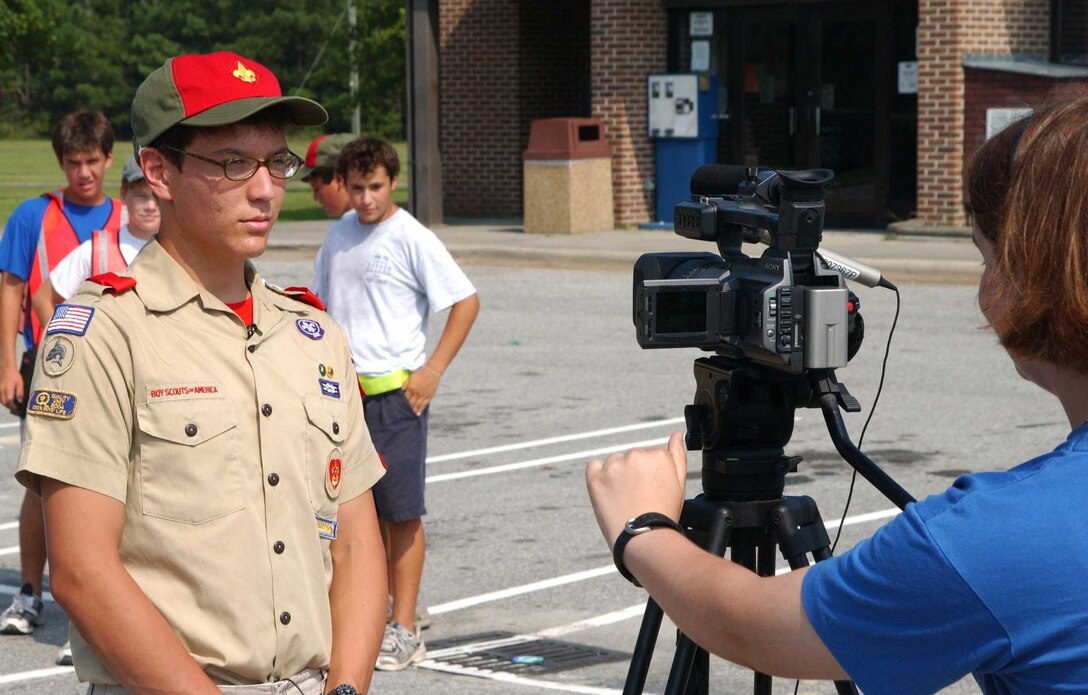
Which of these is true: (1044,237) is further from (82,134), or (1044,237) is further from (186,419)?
(82,134)

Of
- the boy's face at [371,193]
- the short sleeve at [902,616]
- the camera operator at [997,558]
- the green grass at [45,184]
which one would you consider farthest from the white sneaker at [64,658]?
the green grass at [45,184]

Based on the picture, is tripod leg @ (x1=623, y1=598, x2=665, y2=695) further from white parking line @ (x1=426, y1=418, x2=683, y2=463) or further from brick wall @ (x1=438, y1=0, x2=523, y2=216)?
brick wall @ (x1=438, y1=0, x2=523, y2=216)

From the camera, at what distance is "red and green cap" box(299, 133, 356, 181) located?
20.9 ft

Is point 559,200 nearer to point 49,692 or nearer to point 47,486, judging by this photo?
point 49,692

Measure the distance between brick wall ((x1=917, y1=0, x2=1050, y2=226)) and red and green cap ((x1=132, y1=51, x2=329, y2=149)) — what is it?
711 inches

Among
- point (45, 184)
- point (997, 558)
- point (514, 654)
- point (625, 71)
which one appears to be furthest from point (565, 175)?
point (45, 184)

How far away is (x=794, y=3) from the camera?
70.6ft

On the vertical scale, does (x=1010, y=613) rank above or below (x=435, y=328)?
above

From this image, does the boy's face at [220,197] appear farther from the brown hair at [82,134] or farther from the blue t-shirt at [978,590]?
the brown hair at [82,134]

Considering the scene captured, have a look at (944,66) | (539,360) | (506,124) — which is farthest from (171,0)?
(539,360)

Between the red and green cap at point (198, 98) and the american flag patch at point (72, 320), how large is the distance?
1.07ft

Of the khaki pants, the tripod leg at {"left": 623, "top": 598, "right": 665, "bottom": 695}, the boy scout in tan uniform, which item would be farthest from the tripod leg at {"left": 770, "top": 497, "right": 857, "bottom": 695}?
the khaki pants

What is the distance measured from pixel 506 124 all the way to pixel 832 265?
22.3 meters

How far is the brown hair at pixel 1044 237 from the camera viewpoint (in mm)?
1725
